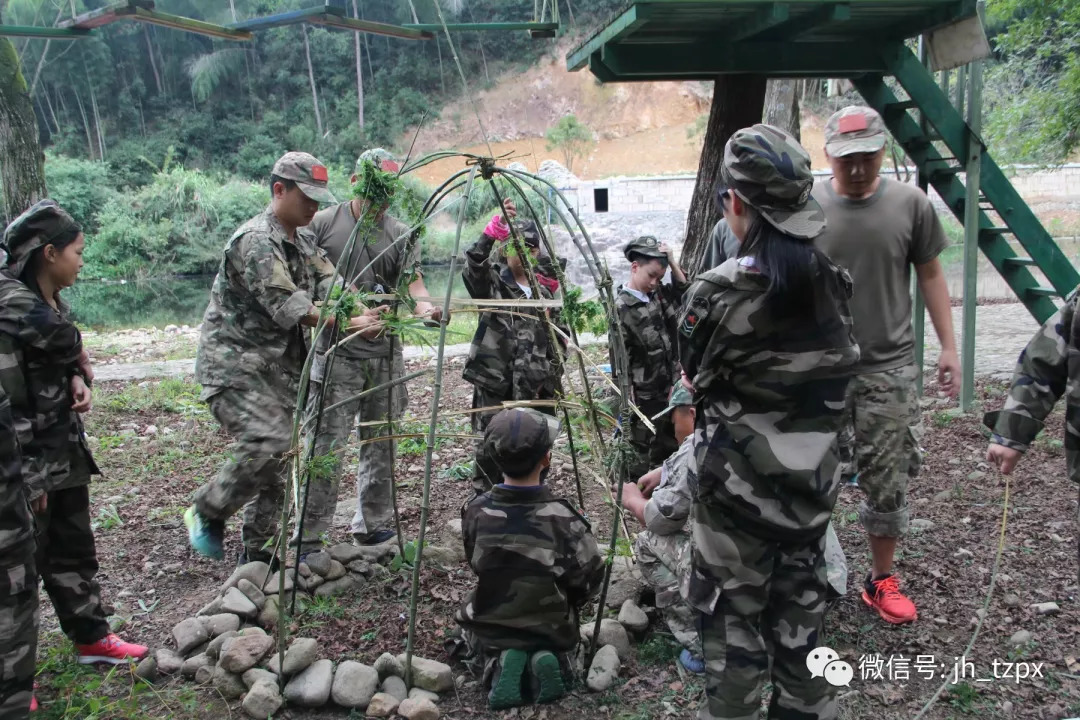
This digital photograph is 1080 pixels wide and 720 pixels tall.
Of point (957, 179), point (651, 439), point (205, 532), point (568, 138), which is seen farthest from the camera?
point (568, 138)

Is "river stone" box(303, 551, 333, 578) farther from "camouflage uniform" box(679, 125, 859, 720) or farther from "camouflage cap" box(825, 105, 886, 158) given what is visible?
"camouflage cap" box(825, 105, 886, 158)

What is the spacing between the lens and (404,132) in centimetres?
4662

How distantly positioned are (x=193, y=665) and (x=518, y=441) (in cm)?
158

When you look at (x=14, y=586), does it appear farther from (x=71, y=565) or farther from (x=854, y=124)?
(x=854, y=124)

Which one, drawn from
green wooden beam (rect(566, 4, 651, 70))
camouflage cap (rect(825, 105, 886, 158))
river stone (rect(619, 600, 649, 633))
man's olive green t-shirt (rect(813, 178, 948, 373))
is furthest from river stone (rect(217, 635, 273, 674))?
green wooden beam (rect(566, 4, 651, 70))

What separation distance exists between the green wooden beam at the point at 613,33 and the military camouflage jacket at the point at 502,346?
5.09 feet

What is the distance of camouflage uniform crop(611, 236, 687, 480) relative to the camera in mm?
4305

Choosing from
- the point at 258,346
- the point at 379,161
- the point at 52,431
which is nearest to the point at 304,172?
the point at 379,161

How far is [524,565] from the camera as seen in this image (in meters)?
2.68

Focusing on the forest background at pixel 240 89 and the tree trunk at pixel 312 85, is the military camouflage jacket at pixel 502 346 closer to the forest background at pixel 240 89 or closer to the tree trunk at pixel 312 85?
the forest background at pixel 240 89

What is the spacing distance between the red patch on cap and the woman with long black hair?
294 cm

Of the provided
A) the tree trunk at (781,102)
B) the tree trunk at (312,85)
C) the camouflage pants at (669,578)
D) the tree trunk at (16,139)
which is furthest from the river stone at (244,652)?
the tree trunk at (312,85)

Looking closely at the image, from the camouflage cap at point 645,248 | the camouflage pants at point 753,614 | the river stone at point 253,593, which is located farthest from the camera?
the camouflage cap at point 645,248

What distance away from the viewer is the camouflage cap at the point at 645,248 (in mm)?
4215
